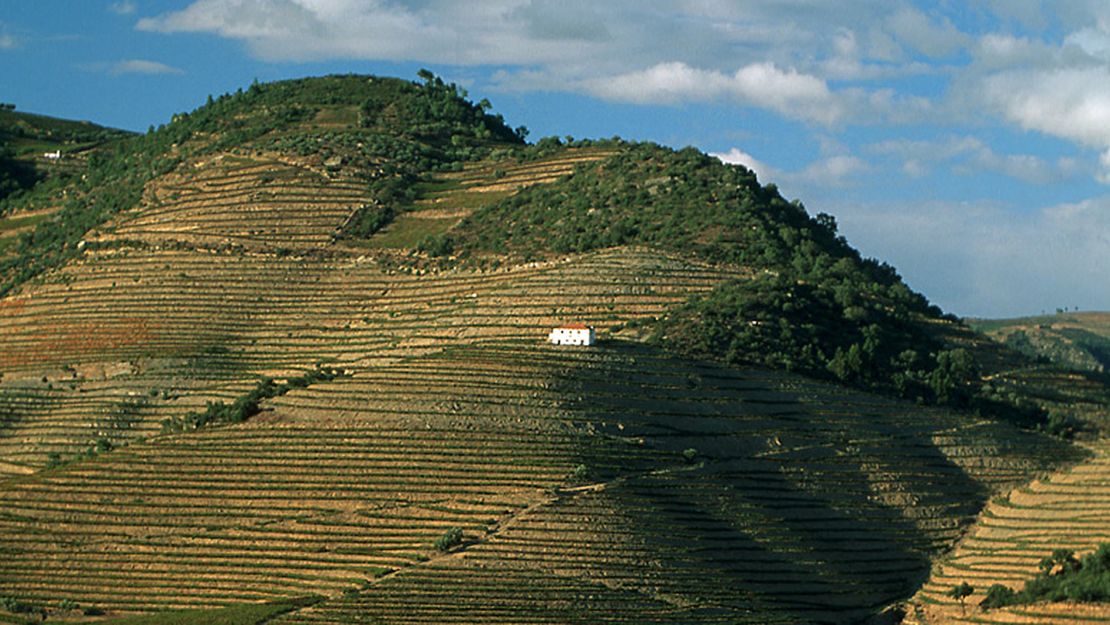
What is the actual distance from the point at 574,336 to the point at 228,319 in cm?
2508

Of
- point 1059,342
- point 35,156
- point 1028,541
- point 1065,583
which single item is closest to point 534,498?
point 1065,583

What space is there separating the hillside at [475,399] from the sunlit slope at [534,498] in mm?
151

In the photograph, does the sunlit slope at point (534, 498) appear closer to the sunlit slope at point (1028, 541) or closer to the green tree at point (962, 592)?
the sunlit slope at point (1028, 541)

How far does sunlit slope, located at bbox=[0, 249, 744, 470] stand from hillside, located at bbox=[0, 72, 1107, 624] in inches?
10.0

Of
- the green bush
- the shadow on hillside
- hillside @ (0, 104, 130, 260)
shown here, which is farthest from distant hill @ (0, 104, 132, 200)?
the green bush

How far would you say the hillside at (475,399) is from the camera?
6931cm

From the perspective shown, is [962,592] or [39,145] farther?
[39,145]

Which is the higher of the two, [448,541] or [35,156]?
[35,156]

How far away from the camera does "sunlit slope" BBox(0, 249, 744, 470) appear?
3551 inches

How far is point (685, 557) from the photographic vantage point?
7012 cm

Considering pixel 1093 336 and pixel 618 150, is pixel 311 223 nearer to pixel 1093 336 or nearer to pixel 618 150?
pixel 618 150

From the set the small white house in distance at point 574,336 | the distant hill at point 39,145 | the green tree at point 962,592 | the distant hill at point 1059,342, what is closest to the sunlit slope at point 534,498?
the small white house in distance at point 574,336

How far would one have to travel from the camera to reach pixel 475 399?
7838 centimetres

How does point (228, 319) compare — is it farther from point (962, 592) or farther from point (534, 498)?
point (962, 592)
